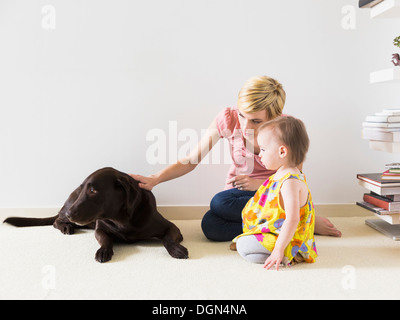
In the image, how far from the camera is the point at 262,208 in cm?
167

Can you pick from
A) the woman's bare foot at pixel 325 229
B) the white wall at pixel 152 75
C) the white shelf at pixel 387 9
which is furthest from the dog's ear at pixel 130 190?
the white shelf at pixel 387 9

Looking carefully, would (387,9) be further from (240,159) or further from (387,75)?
(240,159)

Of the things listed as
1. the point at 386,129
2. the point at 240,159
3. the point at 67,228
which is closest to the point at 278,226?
the point at 240,159

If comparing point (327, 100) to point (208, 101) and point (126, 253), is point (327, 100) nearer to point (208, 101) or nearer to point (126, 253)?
point (208, 101)

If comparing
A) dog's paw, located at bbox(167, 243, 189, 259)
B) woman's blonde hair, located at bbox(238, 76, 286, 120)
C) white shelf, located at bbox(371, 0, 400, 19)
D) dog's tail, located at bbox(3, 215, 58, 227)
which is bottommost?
dog's paw, located at bbox(167, 243, 189, 259)

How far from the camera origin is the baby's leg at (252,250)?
1587mm

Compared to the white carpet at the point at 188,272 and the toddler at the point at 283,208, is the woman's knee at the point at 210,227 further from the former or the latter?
the toddler at the point at 283,208

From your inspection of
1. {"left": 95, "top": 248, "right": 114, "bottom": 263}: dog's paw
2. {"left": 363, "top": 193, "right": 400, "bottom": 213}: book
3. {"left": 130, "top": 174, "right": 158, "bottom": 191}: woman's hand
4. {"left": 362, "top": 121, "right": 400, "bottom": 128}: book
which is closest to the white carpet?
{"left": 95, "top": 248, "right": 114, "bottom": 263}: dog's paw

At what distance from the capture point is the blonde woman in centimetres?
173

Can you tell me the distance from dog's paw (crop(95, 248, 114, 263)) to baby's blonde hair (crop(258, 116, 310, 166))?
0.74 m

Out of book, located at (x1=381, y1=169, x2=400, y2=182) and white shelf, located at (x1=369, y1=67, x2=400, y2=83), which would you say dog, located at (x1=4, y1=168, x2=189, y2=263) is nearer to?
book, located at (x1=381, y1=169, x2=400, y2=182)

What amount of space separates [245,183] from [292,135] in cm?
37

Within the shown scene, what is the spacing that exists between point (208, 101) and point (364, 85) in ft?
2.55
